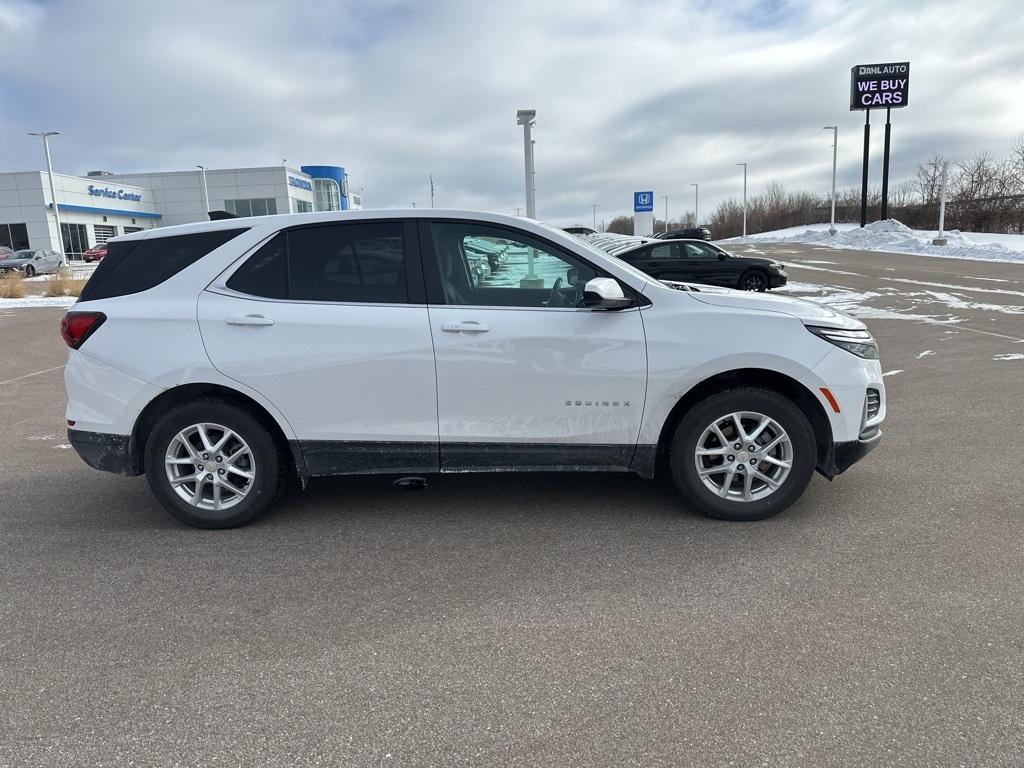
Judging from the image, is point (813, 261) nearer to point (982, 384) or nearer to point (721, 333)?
point (982, 384)

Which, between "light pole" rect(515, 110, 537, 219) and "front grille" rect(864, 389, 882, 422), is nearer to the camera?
"front grille" rect(864, 389, 882, 422)

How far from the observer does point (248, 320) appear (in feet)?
13.6

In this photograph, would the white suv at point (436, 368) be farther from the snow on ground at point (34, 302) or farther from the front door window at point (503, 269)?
the snow on ground at point (34, 302)

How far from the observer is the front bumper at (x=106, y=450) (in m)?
4.26

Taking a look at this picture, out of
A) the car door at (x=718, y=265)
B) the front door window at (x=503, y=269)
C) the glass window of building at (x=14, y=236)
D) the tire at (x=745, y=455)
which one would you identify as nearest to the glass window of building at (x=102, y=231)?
the glass window of building at (x=14, y=236)

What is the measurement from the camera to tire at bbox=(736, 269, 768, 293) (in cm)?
1978

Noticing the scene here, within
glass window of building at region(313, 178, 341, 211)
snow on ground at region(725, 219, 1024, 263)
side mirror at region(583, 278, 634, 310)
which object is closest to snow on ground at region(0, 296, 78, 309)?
side mirror at region(583, 278, 634, 310)

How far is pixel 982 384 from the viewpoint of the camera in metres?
7.73

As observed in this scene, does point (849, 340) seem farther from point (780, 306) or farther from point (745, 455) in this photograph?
point (745, 455)

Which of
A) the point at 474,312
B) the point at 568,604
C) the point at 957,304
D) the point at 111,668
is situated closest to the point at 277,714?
the point at 111,668

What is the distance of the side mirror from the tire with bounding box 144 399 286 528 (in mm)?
1988

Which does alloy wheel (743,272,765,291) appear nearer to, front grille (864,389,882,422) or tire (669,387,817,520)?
front grille (864,389,882,422)

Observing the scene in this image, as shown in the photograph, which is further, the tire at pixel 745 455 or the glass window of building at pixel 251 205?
the glass window of building at pixel 251 205

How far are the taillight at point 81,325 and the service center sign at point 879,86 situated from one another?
57.5 meters
